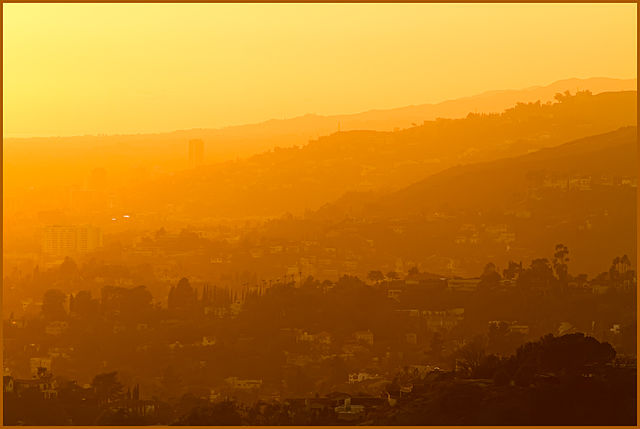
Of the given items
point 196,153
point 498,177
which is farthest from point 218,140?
point 498,177

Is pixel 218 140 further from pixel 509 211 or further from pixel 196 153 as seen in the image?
pixel 509 211

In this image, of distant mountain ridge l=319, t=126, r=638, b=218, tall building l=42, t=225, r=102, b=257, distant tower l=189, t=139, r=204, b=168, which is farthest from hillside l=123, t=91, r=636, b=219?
tall building l=42, t=225, r=102, b=257

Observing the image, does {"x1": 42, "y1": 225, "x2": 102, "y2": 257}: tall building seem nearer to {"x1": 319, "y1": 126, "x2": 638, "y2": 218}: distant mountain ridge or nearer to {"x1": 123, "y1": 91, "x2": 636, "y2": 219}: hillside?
{"x1": 319, "y1": 126, "x2": 638, "y2": 218}: distant mountain ridge

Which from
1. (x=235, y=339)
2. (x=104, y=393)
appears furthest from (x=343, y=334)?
(x=104, y=393)

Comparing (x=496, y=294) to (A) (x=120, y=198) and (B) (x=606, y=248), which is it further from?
(A) (x=120, y=198)

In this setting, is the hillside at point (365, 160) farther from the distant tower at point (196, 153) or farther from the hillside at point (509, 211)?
the hillside at point (509, 211)
